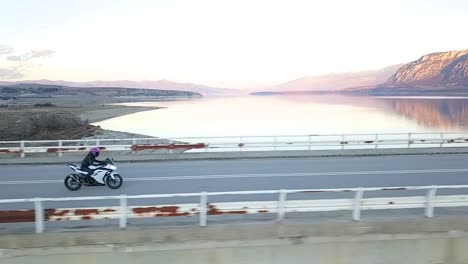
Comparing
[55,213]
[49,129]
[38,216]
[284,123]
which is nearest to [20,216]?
[38,216]

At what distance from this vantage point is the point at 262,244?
25.0 ft

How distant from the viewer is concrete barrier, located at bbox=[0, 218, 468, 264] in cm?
716

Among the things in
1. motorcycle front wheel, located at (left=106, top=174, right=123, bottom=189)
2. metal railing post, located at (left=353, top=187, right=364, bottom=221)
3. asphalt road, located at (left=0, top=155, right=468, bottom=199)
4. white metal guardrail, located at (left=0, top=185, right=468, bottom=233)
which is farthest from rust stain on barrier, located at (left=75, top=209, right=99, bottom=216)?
motorcycle front wheel, located at (left=106, top=174, right=123, bottom=189)

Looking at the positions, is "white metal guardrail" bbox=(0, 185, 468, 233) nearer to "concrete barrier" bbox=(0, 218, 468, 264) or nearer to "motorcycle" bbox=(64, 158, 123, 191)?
"concrete barrier" bbox=(0, 218, 468, 264)

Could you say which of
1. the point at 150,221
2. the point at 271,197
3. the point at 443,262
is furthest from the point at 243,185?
the point at 443,262

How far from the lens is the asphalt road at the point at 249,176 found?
40.5 feet

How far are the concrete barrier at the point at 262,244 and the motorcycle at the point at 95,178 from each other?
18.2 ft

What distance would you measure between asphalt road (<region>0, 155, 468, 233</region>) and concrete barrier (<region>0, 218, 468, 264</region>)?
3.35 meters

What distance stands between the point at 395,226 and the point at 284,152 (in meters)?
11.8

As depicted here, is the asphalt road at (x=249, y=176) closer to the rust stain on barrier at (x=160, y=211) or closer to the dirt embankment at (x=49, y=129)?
the rust stain on barrier at (x=160, y=211)

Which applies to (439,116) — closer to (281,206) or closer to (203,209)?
(281,206)

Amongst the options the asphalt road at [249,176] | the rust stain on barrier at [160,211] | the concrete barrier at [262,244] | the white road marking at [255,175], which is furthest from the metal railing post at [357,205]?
the white road marking at [255,175]

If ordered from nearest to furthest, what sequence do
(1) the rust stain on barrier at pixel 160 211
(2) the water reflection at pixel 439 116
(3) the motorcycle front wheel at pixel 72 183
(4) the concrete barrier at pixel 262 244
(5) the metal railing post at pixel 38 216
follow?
(4) the concrete barrier at pixel 262 244
(5) the metal railing post at pixel 38 216
(1) the rust stain on barrier at pixel 160 211
(3) the motorcycle front wheel at pixel 72 183
(2) the water reflection at pixel 439 116

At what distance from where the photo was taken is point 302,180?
47.0 ft
